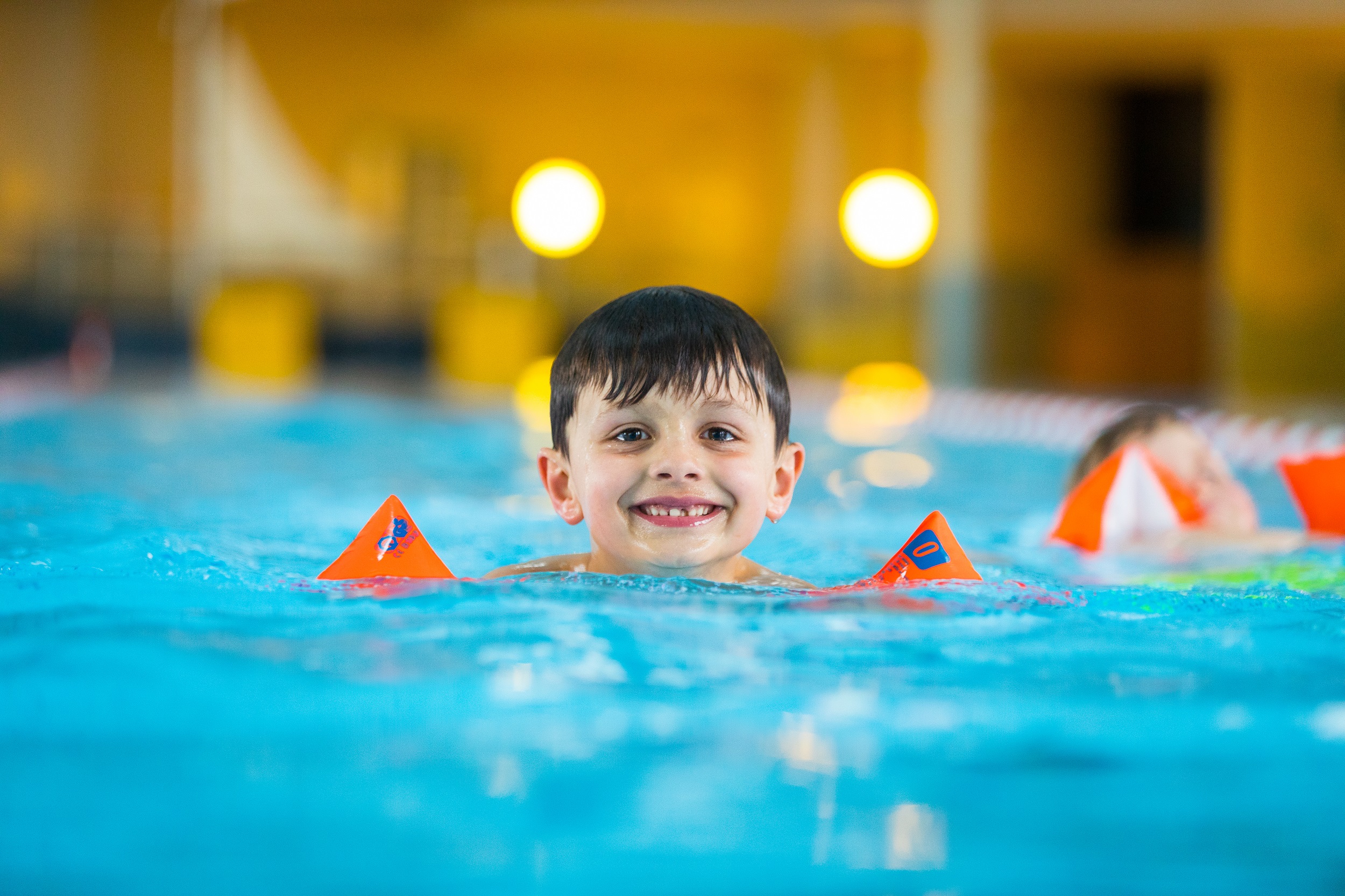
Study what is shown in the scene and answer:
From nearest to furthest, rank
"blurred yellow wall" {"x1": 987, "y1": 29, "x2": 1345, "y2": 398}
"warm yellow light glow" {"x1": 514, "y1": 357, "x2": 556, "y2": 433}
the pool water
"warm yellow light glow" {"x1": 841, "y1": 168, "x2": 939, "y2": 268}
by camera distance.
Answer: the pool water < "warm yellow light glow" {"x1": 514, "y1": 357, "x2": 556, "y2": 433} < "blurred yellow wall" {"x1": 987, "y1": 29, "x2": 1345, "y2": 398} < "warm yellow light glow" {"x1": 841, "y1": 168, "x2": 939, "y2": 268}

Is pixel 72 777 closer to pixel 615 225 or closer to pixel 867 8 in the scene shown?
pixel 867 8

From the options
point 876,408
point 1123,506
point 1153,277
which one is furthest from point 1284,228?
point 1123,506

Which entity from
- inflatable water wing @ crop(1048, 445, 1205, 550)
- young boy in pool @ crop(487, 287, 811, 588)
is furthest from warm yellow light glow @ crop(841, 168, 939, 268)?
young boy in pool @ crop(487, 287, 811, 588)

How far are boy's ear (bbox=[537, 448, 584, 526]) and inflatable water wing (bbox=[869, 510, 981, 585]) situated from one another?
20.7 inches

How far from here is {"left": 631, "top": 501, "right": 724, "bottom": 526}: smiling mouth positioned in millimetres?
2316

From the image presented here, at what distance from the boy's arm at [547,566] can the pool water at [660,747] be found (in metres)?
0.48

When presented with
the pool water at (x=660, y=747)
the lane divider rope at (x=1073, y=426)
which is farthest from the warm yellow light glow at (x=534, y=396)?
the pool water at (x=660, y=747)

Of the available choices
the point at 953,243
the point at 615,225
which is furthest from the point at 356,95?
the point at 953,243

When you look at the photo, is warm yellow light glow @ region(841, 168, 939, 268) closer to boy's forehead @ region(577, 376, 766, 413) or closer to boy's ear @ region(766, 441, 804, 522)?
boy's ear @ region(766, 441, 804, 522)

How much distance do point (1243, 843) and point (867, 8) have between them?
1339 cm

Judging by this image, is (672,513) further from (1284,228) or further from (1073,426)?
(1284,228)

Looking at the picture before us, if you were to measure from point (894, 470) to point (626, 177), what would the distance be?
1232 cm

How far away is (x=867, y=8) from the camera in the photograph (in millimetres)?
14008

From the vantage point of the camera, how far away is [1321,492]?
3.69 m
